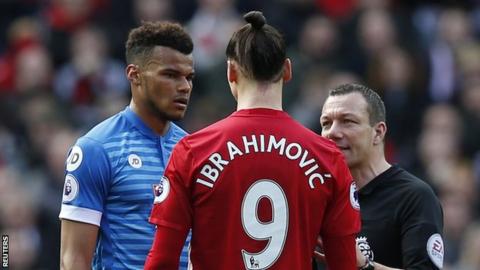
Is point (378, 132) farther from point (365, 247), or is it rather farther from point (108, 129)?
point (108, 129)

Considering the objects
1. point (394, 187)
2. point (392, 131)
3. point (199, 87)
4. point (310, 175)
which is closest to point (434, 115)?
point (392, 131)

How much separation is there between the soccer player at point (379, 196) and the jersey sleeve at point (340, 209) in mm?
372

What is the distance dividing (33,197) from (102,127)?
6046mm

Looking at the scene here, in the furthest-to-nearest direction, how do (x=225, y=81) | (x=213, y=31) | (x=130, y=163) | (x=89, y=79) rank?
(x=213, y=31) < (x=89, y=79) < (x=225, y=81) < (x=130, y=163)

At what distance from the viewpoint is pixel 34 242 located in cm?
1101

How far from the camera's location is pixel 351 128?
19.9 ft

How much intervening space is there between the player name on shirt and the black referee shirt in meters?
0.72

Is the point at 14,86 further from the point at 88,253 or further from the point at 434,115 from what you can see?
the point at 88,253

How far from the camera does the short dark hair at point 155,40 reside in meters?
6.14

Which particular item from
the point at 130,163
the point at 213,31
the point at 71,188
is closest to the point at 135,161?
the point at 130,163

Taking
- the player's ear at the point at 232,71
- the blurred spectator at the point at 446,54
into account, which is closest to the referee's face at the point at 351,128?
the player's ear at the point at 232,71

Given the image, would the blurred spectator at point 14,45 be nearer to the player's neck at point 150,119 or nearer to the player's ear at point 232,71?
the player's neck at point 150,119

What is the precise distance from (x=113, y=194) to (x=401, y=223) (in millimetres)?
1280

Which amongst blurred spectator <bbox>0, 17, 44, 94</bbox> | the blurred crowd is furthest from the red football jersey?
blurred spectator <bbox>0, 17, 44, 94</bbox>
